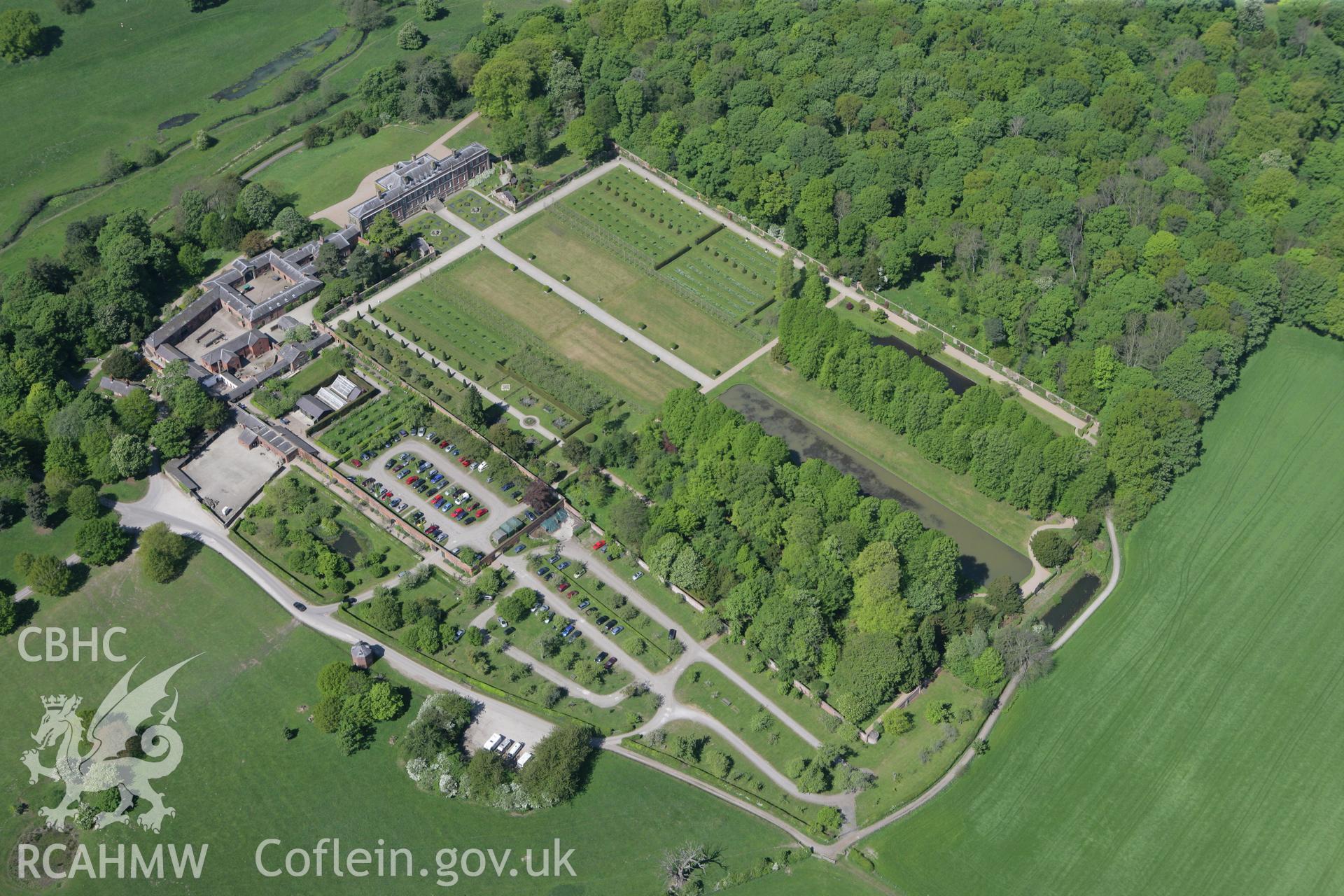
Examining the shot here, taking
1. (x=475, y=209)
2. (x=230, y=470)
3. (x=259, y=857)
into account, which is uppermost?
(x=475, y=209)

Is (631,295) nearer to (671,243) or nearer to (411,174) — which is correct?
(671,243)

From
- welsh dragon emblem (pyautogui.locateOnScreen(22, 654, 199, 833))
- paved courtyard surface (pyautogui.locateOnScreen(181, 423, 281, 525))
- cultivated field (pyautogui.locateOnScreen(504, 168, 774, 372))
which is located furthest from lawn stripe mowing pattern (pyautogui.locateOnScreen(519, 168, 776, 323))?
welsh dragon emblem (pyautogui.locateOnScreen(22, 654, 199, 833))

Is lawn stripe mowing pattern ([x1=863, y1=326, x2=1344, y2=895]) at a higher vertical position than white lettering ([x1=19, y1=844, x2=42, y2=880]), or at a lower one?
higher

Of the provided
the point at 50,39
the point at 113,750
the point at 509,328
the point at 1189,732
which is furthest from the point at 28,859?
the point at 50,39

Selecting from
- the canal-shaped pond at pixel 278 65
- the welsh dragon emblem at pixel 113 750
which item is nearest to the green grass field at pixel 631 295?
the canal-shaped pond at pixel 278 65

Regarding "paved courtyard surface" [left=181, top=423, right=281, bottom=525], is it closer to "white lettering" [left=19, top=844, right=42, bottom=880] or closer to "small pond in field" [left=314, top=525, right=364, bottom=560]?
"small pond in field" [left=314, top=525, right=364, bottom=560]

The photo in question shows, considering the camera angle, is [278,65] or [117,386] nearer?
[117,386]

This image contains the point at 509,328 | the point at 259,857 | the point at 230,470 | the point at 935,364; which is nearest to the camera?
the point at 259,857
